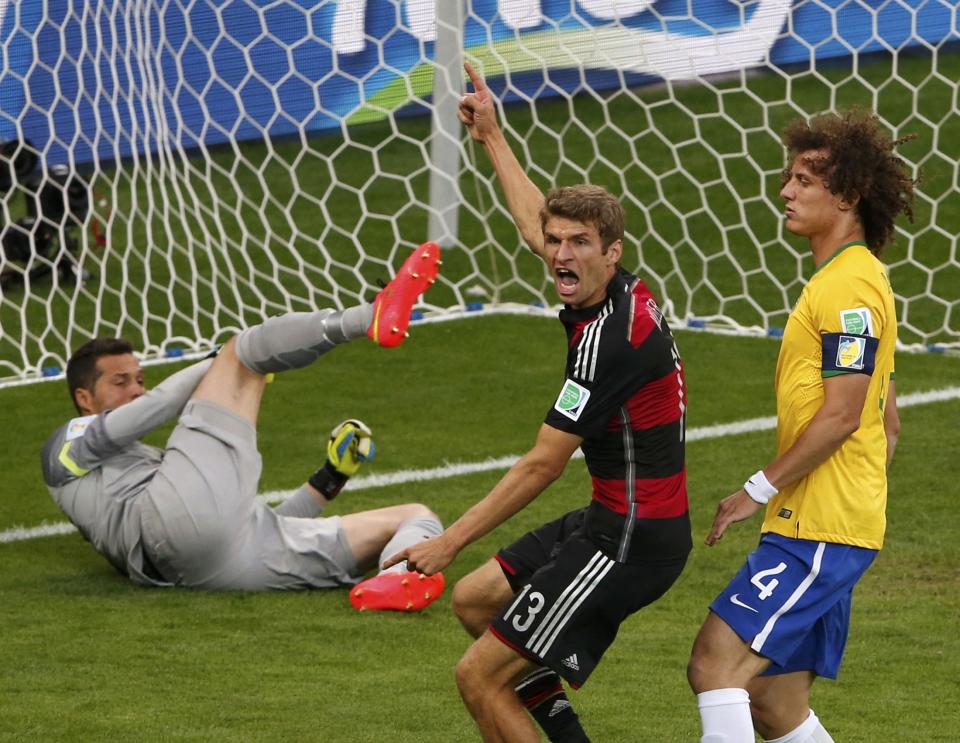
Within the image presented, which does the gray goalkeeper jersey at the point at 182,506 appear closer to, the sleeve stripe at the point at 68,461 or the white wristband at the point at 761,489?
the sleeve stripe at the point at 68,461

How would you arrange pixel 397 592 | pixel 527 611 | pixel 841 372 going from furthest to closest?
pixel 397 592
pixel 527 611
pixel 841 372

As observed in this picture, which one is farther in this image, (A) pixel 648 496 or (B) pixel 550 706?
(B) pixel 550 706

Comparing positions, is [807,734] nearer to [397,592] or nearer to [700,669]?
[700,669]

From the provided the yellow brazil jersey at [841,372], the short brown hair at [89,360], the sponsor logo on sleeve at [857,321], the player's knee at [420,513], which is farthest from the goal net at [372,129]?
the sponsor logo on sleeve at [857,321]

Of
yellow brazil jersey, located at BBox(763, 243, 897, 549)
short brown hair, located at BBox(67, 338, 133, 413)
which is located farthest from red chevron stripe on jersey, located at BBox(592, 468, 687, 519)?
short brown hair, located at BBox(67, 338, 133, 413)

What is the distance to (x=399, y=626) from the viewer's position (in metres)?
6.38

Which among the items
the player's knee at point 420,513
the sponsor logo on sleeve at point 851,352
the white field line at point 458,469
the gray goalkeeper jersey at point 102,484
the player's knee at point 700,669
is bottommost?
the white field line at point 458,469

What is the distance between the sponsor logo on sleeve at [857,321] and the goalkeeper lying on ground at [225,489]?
2471 mm

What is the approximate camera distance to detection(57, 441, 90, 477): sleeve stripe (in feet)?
22.4

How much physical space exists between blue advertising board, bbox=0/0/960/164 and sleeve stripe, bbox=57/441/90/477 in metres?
4.53

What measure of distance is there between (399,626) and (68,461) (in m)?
1.45

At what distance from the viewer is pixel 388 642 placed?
6.19m

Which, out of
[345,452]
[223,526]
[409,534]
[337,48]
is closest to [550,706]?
[409,534]

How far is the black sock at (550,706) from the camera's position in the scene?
4.69m
